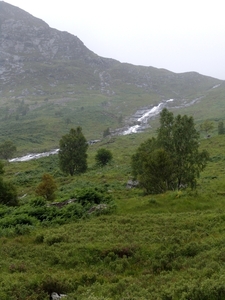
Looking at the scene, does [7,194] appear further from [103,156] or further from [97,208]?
[103,156]

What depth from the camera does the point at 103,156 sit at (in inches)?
2736

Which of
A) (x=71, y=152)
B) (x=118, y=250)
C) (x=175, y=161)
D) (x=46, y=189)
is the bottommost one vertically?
(x=46, y=189)

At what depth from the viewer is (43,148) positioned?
127375 millimetres

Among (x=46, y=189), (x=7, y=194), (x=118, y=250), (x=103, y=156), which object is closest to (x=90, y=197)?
(x=46, y=189)

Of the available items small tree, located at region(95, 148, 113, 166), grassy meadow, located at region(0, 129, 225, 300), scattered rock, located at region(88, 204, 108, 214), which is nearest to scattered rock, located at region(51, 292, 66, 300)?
grassy meadow, located at region(0, 129, 225, 300)

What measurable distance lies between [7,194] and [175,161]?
711 inches

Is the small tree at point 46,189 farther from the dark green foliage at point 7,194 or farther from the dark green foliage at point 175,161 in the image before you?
the dark green foliage at point 175,161

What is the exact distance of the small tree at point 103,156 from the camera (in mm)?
69062

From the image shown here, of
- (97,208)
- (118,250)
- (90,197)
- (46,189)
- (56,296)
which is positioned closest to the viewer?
(56,296)

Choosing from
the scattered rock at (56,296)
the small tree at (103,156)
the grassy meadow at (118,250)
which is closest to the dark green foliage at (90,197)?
the grassy meadow at (118,250)

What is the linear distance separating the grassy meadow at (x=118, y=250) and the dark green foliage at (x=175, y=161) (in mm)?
3893

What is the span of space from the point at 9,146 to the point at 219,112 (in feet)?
444

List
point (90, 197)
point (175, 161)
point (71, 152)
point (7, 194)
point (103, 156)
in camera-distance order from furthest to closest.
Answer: point (103, 156)
point (71, 152)
point (175, 161)
point (7, 194)
point (90, 197)

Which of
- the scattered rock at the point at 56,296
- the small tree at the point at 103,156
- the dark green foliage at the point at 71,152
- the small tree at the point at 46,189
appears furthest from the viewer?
the small tree at the point at 103,156
